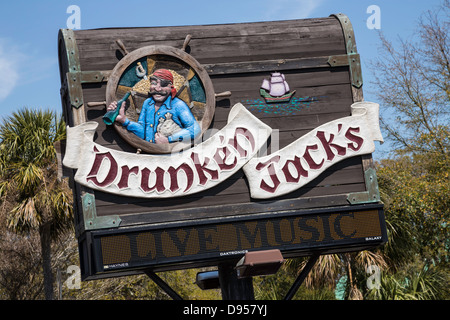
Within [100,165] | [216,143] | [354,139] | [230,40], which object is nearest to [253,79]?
[230,40]

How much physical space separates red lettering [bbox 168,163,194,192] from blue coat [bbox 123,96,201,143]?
1.40 ft

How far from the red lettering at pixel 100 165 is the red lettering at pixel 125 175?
10cm

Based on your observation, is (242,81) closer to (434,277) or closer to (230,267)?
(230,267)

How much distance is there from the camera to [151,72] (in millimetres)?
9695

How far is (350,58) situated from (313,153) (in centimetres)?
Result: 162

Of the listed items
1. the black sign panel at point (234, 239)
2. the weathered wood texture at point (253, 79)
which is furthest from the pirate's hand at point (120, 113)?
the black sign panel at point (234, 239)

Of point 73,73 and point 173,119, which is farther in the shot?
point 173,119

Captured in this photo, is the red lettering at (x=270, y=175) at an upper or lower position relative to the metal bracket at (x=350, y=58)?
lower

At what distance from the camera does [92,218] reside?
8953 millimetres

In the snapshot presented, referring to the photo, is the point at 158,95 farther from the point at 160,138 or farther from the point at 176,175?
the point at 176,175

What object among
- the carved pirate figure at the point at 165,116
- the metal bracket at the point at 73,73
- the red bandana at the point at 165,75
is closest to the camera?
the metal bracket at the point at 73,73

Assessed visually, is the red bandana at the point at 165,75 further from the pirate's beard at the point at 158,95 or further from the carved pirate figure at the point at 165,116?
the pirate's beard at the point at 158,95

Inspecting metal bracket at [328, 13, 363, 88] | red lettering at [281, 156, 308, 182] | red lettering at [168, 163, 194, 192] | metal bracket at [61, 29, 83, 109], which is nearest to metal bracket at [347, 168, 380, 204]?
red lettering at [281, 156, 308, 182]

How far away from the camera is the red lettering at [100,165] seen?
359 inches
